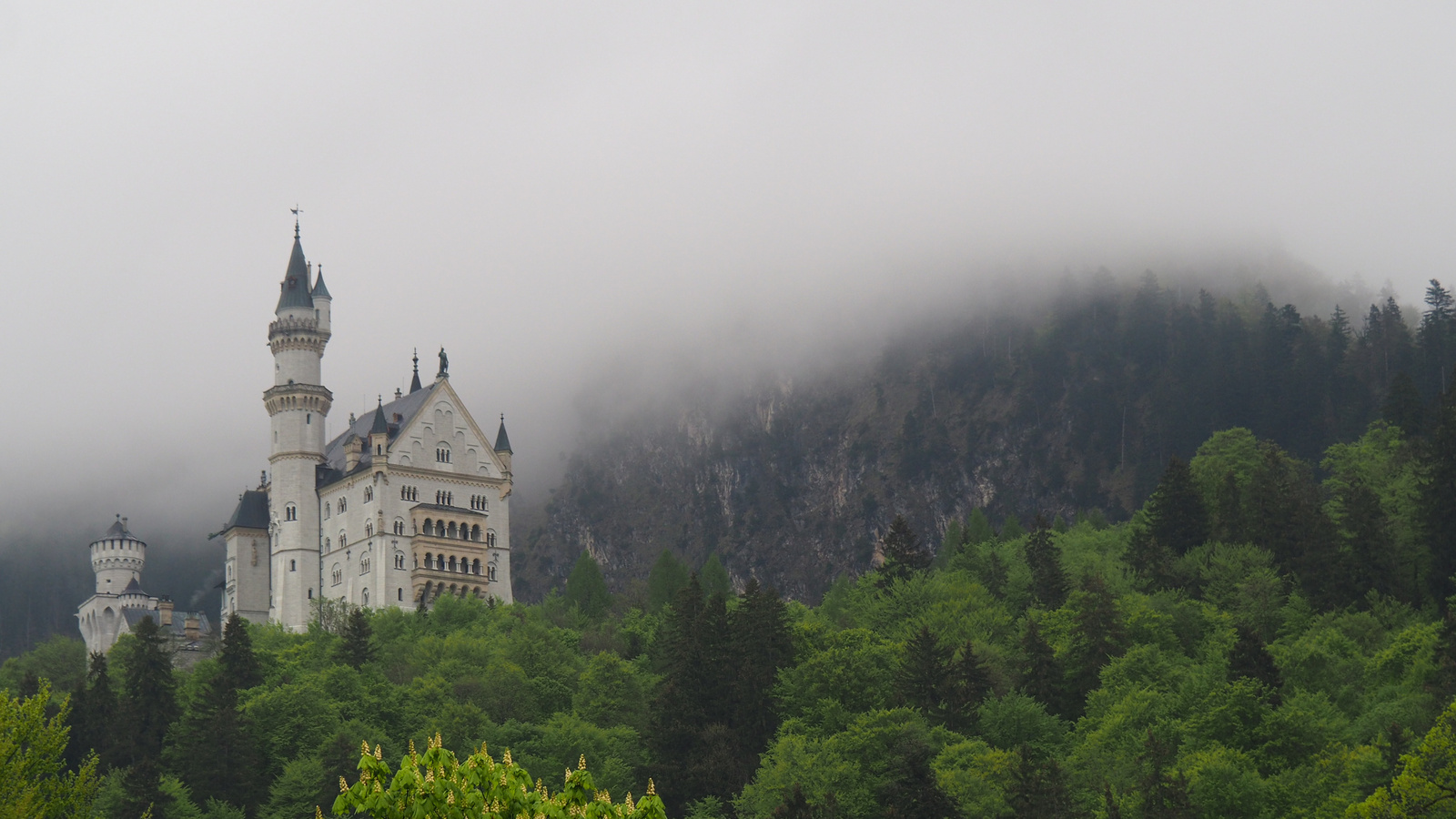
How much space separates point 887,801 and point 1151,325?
12860cm

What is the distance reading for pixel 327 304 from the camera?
456 ft

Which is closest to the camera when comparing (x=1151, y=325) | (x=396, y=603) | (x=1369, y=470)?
(x=1369, y=470)

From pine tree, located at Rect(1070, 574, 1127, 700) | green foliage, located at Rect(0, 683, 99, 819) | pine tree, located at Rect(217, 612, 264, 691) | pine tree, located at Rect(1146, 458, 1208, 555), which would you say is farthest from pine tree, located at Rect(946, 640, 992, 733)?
green foliage, located at Rect(0, 683, 99, 819)

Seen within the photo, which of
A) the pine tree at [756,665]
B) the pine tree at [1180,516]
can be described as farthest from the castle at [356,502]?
the pine tree at [1180,516]

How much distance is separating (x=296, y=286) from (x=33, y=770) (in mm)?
88149

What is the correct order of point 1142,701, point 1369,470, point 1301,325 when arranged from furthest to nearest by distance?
1. point 1301,325
2. point 1369,470
3. point 1142,701

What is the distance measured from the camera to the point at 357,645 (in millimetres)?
105812

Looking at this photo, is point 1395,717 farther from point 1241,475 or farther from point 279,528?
point 279,528

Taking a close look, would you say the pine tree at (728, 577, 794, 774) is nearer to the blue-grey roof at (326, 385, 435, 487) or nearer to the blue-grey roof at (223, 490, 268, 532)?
the blue-grey roof at (326, 385, 435, 487)

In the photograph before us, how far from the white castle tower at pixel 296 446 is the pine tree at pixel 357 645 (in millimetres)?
26343

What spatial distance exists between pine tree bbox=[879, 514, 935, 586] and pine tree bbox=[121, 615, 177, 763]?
4003 centimetres

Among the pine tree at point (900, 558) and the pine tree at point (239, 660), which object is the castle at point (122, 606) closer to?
the pine tree at point (239, 660)

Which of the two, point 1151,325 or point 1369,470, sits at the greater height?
point 1151,325

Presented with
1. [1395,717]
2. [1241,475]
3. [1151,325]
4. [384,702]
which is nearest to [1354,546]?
[1241,475]
